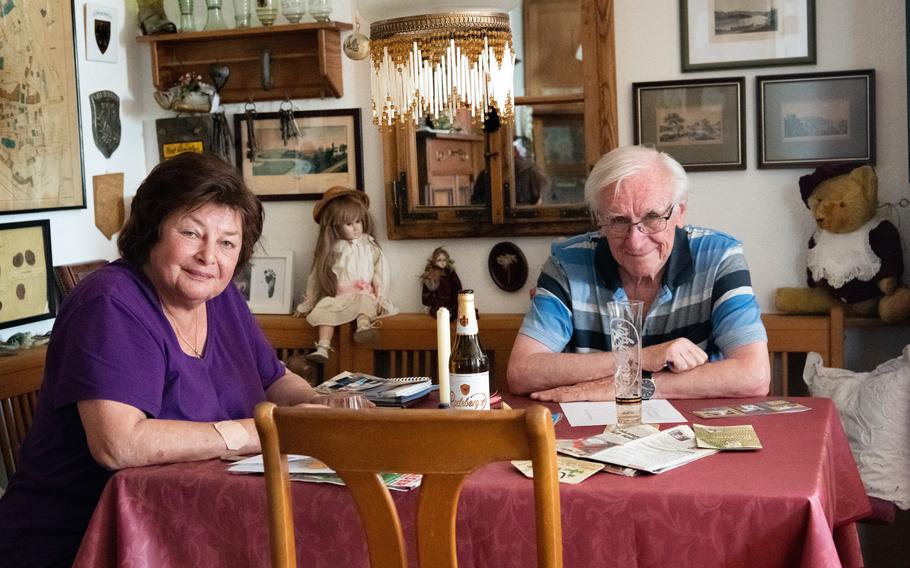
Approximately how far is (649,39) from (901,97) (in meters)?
0.79

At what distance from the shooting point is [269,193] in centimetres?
386

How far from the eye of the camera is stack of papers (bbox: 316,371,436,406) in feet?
7.36

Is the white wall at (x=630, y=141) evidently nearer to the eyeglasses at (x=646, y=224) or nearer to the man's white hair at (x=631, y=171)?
the man's white hair at (x=631, y=171)

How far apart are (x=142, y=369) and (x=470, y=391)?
61cm

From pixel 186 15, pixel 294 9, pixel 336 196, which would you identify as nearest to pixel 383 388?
pixel 336 196

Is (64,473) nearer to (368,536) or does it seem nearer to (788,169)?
(368,536)

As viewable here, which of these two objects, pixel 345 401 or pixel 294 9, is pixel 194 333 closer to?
pixel 345 401

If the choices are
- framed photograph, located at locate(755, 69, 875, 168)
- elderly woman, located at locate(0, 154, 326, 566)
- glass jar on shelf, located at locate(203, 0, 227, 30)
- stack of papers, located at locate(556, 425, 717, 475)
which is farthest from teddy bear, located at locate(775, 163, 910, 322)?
glass jar on shelf, located at locate(203, 0, 227, 30)

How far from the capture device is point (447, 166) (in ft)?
11.9

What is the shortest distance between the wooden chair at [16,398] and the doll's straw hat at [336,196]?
1.07 metres

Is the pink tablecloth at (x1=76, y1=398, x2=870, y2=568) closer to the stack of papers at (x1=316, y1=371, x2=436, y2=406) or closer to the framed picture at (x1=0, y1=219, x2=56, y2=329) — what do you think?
the stack of papers at (x1=316, y1=371, x2=436, y2=406)

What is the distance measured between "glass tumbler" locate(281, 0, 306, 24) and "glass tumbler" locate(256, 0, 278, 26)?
48 mm

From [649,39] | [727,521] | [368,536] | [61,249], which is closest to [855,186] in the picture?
[649,39]

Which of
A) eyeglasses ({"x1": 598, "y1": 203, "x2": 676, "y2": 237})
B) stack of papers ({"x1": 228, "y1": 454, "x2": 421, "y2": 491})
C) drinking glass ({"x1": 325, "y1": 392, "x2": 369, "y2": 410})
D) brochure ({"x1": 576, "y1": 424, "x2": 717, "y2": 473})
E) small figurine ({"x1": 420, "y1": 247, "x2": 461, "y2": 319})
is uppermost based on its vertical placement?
eyeglasses ({"x1": 598, "y1": 203, "x2": 676, "y2": 237})
